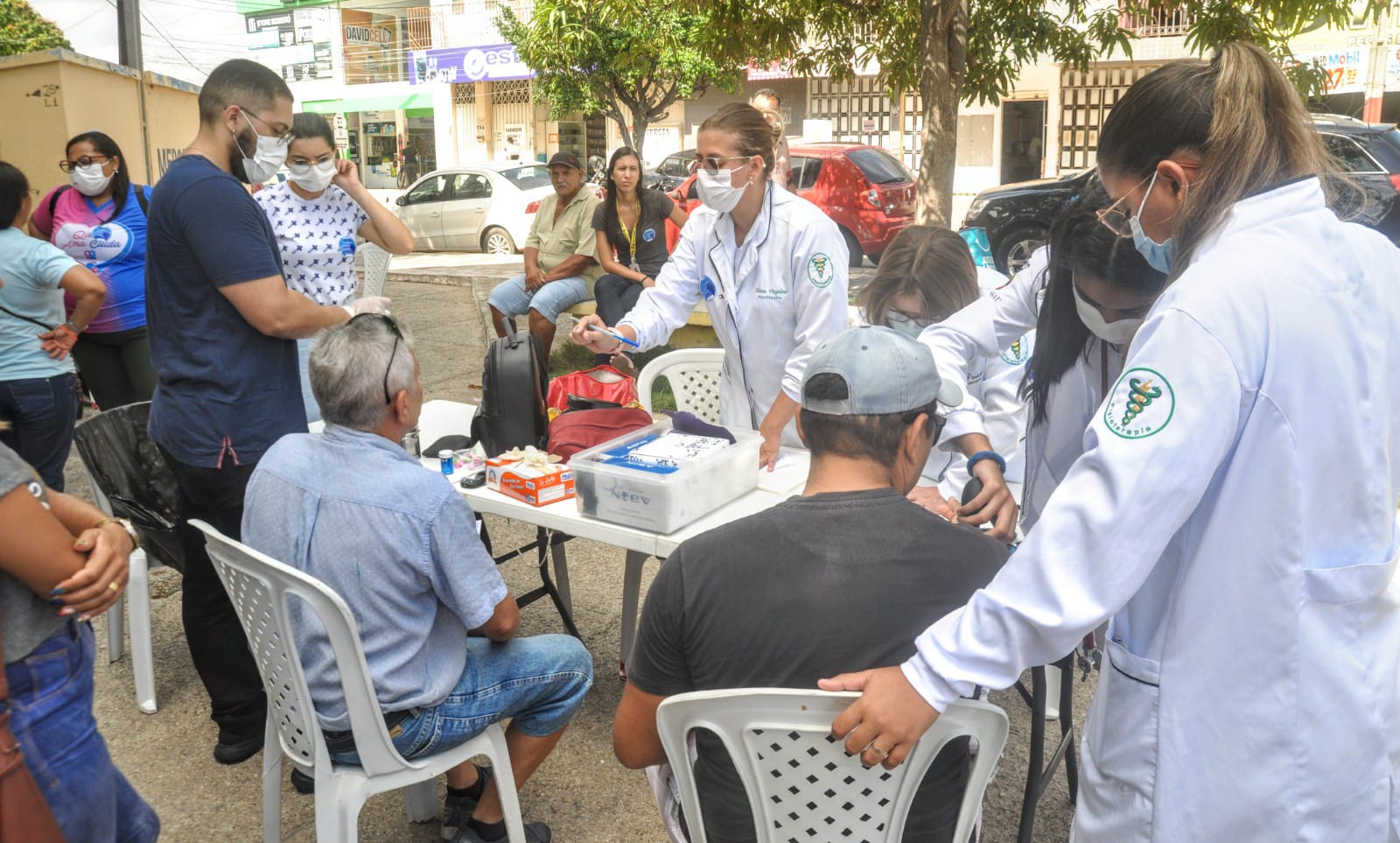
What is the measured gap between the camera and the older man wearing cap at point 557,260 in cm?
705

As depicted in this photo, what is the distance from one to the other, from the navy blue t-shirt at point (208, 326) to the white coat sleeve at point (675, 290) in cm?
122

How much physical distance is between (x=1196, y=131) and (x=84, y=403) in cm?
750

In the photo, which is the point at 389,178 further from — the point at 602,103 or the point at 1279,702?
the point at 1279,702

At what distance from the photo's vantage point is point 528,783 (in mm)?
2904

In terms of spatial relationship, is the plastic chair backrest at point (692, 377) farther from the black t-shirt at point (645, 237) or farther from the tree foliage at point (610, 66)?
the tree foliage at point (610, 66)

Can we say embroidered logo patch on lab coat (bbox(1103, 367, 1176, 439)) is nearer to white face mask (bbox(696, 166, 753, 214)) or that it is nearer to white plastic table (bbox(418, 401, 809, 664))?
white plastic table (bbox(418, 401, 809, 664))

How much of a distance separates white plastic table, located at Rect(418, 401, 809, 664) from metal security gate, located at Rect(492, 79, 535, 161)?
26366 millimetres

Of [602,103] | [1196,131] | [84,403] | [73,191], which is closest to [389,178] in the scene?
[602,103]

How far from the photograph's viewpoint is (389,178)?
33094 millimetres

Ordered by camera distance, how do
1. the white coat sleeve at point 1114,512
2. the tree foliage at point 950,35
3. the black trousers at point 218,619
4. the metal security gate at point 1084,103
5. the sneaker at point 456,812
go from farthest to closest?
the metal security gate at point 1084,103, the tree foliage at point 950,35, the black trousers at point 218,619, the sneaker at point 456,812, the white coat sleeve at point 1114,512

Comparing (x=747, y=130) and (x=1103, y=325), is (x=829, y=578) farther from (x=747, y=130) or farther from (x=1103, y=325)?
(x=747, y=130)

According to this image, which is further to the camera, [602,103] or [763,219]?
[602,103]

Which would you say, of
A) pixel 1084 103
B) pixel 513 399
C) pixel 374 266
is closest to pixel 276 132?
pixel 513 399

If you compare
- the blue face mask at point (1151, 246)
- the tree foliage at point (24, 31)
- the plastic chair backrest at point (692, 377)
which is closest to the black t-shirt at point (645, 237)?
the plastic chair backrest at point (692, 377)
